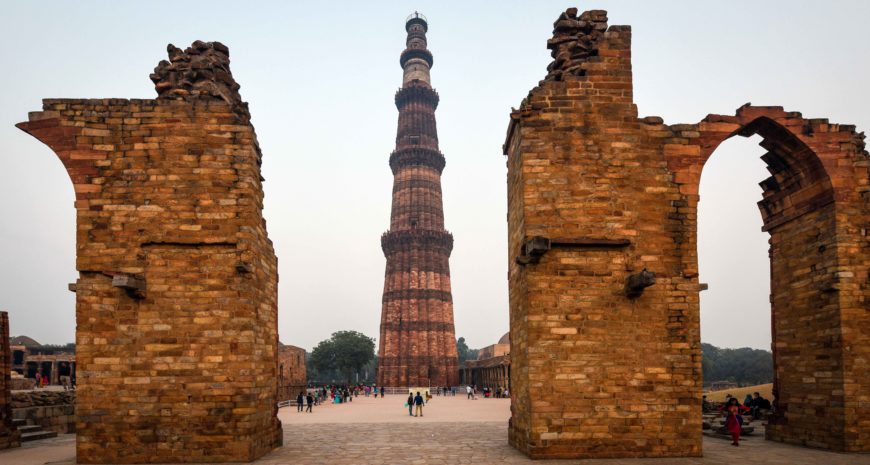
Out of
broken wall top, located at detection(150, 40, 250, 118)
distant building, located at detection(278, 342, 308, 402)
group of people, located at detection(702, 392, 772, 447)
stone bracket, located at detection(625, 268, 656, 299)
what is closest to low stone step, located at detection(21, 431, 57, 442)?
broken wall top, located at detection(150, 40, 250, 118)

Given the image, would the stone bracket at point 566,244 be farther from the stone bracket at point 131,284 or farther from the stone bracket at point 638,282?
the stone bracket at point 131,284

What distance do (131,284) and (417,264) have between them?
3566 centimetres

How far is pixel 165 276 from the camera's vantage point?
9188mm

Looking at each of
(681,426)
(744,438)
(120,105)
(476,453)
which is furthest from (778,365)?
→ (120,105)

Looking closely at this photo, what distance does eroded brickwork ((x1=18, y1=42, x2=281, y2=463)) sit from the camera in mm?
8859

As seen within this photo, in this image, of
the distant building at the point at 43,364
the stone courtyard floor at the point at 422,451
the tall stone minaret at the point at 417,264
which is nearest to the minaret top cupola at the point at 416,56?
the tall stone minaret at the point at 417,264

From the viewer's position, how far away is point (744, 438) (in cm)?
1190

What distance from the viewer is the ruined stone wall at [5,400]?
1120cm

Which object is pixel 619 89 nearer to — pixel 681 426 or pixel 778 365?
pixel 681 426

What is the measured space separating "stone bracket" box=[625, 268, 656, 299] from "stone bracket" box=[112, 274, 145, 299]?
736 cm

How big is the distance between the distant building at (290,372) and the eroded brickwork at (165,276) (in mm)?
20838

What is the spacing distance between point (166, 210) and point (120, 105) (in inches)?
72.8

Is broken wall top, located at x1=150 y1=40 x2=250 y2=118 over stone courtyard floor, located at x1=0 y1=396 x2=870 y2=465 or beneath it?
over

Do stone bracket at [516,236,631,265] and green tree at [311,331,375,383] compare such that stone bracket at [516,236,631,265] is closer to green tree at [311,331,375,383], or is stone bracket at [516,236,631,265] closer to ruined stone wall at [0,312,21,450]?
ruined stone wall at [0,312,21,450]
